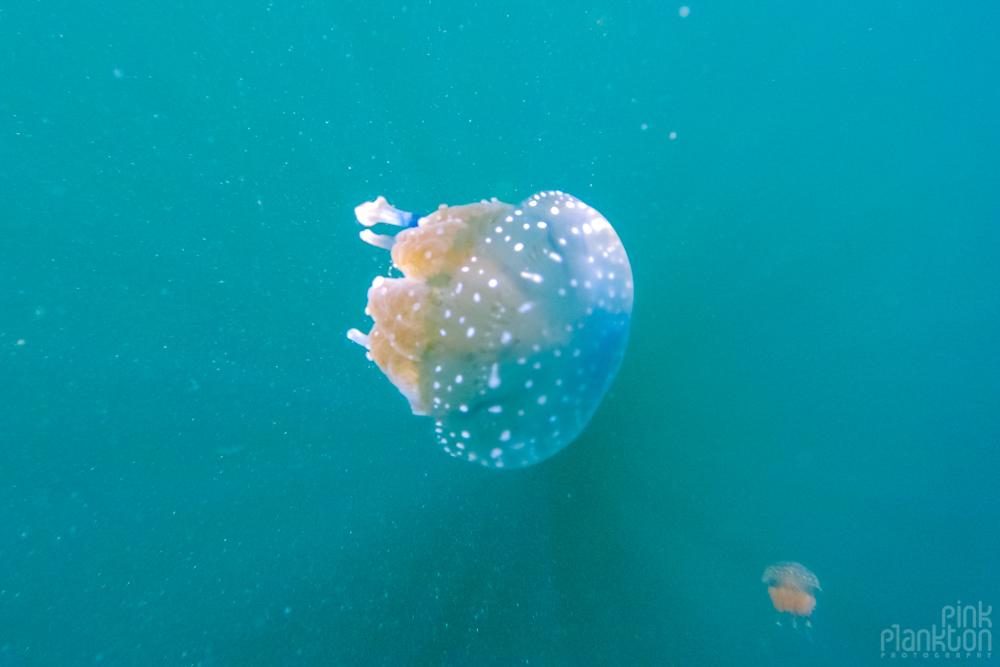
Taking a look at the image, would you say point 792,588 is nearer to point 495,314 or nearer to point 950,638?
point 950,638

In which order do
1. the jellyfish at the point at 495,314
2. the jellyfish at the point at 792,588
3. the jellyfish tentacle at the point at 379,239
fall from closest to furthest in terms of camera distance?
the jellyfish at the point at 495,314 → the jellyfish tentacle at the point at 379,239 → the jellyfish at the point at 792,588

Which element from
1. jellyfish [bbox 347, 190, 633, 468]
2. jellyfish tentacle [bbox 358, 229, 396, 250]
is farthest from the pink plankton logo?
jellyfish tentacle [bbox 358, 229, 396, 250]

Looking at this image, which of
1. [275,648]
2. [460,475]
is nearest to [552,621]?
[460,475]

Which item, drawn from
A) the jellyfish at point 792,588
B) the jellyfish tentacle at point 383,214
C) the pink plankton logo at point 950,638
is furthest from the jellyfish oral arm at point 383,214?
the pink plankton logo at point 950,638

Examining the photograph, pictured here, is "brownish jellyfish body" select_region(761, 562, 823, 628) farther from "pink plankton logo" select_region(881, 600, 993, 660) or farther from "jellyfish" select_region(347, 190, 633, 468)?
"jellyfish" select_region(347, 190, 633, 468)

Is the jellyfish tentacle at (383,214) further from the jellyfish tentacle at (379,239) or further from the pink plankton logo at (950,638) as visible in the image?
the pink plankton logo at (950,638)

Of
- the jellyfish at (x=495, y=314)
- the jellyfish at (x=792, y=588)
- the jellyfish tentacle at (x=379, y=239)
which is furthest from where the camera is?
the jellyfish at (x=792, y=588)
